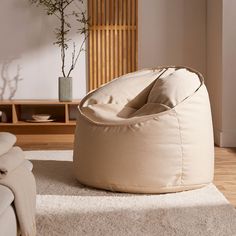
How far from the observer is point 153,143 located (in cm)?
335

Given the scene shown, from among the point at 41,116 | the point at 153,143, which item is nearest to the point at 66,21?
the point at 41,116

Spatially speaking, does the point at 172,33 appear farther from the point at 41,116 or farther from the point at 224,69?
the point at 41,116

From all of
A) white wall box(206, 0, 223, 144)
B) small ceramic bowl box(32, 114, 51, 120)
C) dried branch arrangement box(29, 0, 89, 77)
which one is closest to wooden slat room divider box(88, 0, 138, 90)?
dried branch arrangement box(29, 0, 89, 77)

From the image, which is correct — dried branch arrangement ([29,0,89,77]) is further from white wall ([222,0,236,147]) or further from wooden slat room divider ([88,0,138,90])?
white wall ([222,0,236,147])

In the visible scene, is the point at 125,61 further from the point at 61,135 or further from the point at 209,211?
the point at 209,211

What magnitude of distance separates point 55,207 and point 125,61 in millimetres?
3315

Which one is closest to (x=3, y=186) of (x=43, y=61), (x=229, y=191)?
(x=229, y=191)

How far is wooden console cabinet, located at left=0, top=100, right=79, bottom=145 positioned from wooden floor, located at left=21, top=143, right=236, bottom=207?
19 cm

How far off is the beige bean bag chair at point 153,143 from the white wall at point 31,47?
2.51 metres

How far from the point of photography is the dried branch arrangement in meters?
5.88

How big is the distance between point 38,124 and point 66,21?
1272 mm

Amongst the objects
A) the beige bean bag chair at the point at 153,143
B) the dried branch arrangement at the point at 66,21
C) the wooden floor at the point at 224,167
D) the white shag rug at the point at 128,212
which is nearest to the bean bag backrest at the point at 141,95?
the beige bean bag chair at the point at 153,143

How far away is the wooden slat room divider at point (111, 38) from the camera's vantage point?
6.08 m

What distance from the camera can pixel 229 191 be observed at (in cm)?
356
